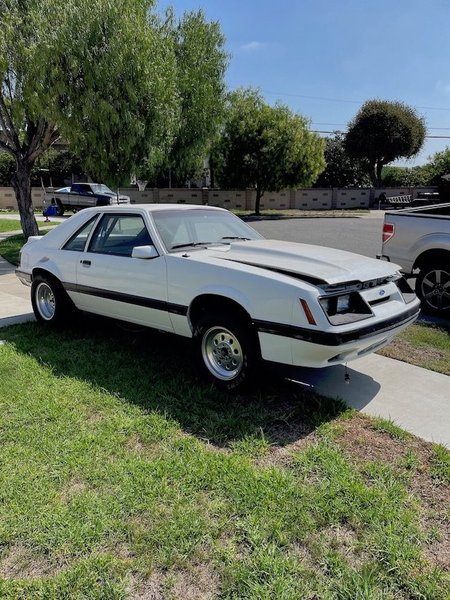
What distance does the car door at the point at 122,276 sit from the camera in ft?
15.5

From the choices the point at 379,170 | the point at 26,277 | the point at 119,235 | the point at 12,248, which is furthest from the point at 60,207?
the point at 379,170

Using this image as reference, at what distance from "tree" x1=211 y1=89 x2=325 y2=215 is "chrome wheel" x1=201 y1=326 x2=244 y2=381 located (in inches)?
964

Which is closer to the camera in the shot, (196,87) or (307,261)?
(307,261)

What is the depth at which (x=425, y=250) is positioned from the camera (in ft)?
22.5

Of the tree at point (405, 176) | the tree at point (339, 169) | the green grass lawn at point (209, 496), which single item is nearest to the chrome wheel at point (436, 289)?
the green grass lawn at point (209, 496)

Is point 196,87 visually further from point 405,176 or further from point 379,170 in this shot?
point 405,176

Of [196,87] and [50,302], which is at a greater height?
[196,87]

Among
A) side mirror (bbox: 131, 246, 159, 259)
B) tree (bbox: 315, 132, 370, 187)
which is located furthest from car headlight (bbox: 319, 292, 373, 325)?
tree (bbox: 315, 132, 370, 187)

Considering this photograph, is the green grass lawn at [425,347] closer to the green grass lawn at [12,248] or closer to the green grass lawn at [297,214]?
the green grass lawn at [12,248]

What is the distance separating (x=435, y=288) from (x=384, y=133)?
38.5 meters

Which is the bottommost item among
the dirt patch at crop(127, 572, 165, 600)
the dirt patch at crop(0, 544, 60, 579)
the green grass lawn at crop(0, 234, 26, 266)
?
the dirt patch at crop(127, 572, 165, 600)

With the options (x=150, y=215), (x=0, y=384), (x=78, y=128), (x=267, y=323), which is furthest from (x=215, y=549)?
(x=78, y=128)

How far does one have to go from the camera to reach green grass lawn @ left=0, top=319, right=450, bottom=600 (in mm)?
2346

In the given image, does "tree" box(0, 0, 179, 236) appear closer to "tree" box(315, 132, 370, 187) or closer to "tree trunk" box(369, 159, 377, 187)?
"tree trunk" box(369, 159, 377, 187)
